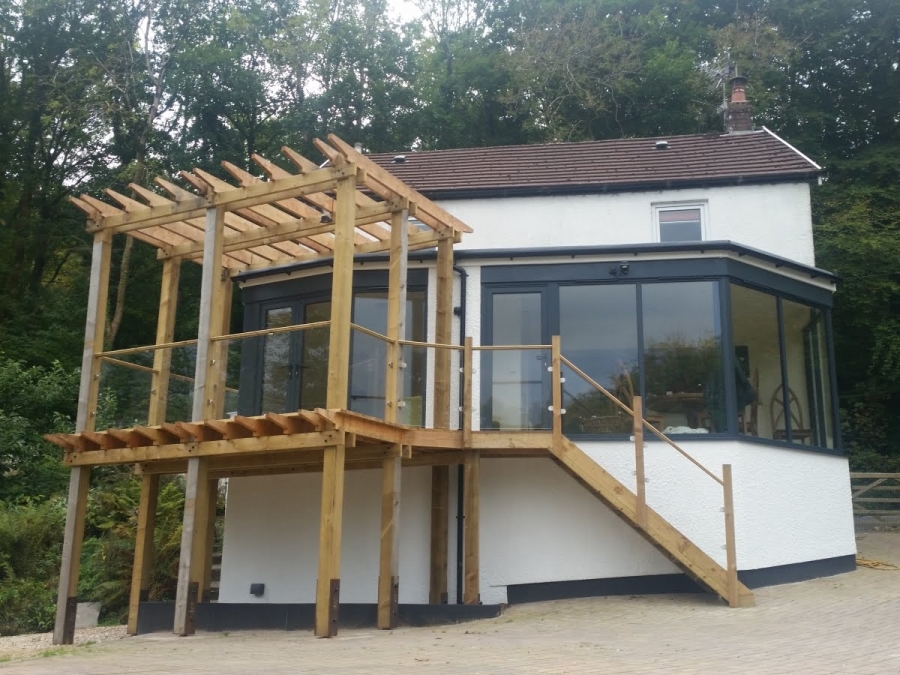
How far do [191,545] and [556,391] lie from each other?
14.7ft

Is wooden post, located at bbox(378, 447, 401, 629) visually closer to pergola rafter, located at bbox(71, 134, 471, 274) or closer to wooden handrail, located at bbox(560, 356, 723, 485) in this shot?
wooden handrail, located at bbox(560, 356, 723, 485)

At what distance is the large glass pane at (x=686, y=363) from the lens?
38.5 feet

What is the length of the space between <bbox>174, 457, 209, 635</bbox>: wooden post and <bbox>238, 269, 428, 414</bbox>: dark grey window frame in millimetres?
1021

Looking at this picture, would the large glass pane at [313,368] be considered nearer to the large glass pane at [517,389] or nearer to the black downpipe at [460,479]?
the black downpipe at [460,479]

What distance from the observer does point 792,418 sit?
41.4 ft

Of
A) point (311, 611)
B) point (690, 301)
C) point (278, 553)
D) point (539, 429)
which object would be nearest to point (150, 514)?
point (278, 553)

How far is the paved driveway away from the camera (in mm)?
7137

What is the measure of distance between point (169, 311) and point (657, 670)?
29.5ft

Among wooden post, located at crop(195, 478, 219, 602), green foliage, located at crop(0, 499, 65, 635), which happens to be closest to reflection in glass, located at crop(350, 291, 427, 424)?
wooden post, located at crop(195, 478, 219, 602)

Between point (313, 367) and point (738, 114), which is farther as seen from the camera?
point (738, 114)

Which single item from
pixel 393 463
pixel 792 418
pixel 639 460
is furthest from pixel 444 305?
pixel 792 418

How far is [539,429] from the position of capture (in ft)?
36.6

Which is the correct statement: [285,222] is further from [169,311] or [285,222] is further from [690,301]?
[690,301]

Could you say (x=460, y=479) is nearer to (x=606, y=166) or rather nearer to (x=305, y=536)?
(x=305, y=536)
